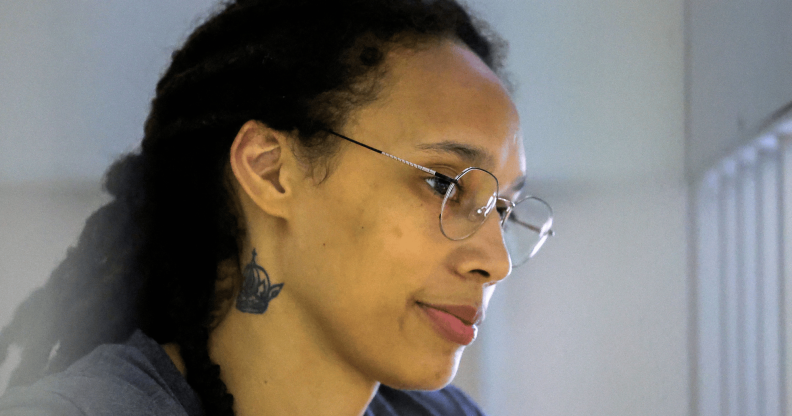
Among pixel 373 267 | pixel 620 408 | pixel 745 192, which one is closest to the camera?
pixel 373 267

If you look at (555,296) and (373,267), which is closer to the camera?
(373,267)

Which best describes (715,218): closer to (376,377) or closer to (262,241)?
(376,377)

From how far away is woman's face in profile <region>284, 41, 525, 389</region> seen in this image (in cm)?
87

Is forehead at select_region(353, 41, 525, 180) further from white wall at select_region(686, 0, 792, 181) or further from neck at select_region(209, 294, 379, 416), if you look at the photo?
white wall at select_region(686, 0, 792, 181)

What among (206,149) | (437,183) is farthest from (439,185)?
(206,149)

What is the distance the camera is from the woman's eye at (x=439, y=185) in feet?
2.91

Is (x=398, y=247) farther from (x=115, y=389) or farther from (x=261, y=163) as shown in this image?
(x=115, y=389)

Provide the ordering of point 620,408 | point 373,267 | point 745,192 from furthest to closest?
point 620,408 → point 745,192 → point 373,267

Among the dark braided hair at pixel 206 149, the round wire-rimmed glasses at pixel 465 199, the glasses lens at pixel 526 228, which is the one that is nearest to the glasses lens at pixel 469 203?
the round wire-rimmed glasses at pixel 465 199

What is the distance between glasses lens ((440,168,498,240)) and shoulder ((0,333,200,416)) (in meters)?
0.43

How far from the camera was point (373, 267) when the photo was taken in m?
0.87

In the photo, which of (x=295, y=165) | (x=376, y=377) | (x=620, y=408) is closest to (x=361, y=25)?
(x=295, y=165)

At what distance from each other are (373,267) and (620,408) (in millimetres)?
886

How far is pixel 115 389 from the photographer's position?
0.80 m
